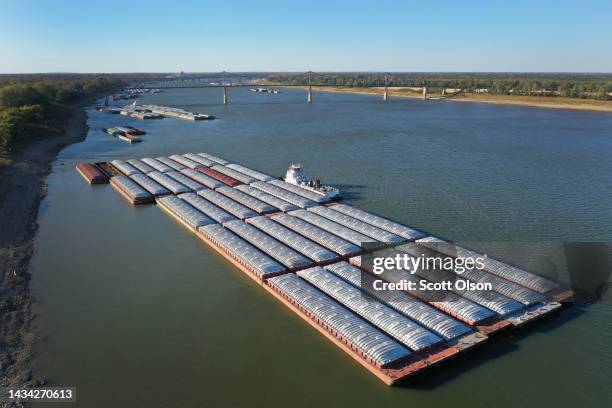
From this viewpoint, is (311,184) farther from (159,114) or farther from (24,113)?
(159,114)

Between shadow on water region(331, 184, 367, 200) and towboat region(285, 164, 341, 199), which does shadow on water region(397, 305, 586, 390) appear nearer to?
towboat region(285, 164, 341, 199)

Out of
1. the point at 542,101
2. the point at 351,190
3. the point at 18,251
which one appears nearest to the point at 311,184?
the point at 351,190

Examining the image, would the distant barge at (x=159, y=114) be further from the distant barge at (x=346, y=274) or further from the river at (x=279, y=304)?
the distant barge at (x=346, y=274)

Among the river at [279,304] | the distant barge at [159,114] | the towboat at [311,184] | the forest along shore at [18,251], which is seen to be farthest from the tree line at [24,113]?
the towboat at [311,184]

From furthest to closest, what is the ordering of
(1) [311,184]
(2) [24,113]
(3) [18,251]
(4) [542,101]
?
(4) [542,101] < (2) [24,113] < (1) [311,184] < (3) [18,251]

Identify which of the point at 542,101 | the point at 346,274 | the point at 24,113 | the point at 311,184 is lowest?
the point at 346,274

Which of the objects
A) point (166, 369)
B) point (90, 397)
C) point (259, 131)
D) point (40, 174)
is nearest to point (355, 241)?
point (166, 369)

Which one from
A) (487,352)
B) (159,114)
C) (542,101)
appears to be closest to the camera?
(487,352)
